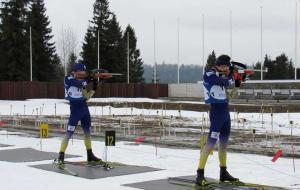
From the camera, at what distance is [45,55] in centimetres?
7819

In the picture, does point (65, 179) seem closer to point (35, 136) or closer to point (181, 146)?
point (181, 146)

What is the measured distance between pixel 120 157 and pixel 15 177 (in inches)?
152

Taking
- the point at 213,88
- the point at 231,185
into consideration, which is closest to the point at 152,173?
the point at 231,185

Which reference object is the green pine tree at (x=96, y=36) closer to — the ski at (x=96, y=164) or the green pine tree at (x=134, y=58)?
the green pine tree at (x=134, y=58)

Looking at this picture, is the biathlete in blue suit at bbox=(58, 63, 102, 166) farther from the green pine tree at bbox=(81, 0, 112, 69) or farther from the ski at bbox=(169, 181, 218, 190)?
the green pine tree at bbox=(81, 0, 112, 69)

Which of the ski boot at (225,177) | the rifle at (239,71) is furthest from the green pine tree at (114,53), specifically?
the ski boot at (225,177)

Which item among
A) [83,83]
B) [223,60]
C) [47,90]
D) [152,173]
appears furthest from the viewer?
[47,90]

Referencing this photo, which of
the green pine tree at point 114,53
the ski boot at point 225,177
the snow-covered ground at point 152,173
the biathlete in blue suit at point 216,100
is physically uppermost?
the green pine tree at point 114,53

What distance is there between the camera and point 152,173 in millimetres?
11188

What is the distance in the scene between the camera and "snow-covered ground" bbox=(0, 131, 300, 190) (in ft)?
32.3

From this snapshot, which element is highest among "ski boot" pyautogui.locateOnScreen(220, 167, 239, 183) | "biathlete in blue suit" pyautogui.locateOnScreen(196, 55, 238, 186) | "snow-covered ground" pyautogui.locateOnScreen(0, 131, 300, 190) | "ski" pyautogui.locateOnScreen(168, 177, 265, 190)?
"biathlete in blue suit" pyautogui.locateOnScreen(196, 55, 238, 186)

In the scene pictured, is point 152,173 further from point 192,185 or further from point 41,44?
point 41,44

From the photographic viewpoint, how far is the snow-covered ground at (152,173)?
9.84 meters

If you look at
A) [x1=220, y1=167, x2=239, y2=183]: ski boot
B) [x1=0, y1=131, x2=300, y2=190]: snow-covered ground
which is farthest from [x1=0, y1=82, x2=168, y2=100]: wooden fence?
[x1=220, y1=167, x2=239, y2=183]: ski boot
